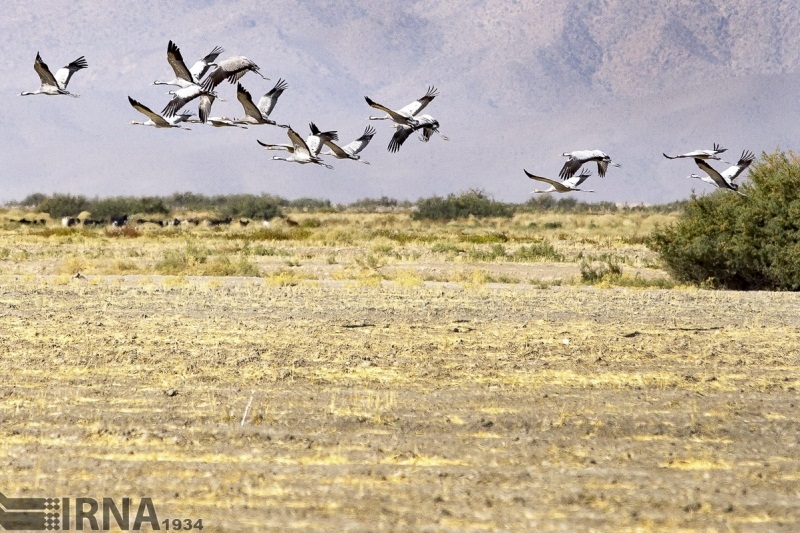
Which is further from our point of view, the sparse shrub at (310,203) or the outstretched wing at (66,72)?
the sparse shrub at (310,203)

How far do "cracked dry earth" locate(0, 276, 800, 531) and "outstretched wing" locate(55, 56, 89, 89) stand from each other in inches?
152

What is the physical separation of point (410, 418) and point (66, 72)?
937 centimetres

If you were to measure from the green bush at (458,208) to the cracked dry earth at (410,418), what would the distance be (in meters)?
71.6

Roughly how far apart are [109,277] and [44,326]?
1420 cm

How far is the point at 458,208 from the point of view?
315 ft

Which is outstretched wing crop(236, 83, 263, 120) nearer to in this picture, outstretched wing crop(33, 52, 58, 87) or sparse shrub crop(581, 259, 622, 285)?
outstretched wing crop(33, 52, 58, 87)

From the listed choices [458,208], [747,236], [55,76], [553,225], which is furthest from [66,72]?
[458,208]

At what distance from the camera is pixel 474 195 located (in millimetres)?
100000

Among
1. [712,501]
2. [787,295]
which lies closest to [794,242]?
[787,295]

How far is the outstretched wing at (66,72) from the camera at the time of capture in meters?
18.2

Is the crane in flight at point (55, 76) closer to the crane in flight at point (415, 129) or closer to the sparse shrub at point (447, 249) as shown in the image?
the crane in flight at point (415, 129)

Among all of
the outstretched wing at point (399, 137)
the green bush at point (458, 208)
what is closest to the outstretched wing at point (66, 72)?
the outstretched wing at point (399, 137)

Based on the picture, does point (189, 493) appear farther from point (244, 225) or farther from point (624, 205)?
point (624, 205)

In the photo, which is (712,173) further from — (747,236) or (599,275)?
(599,275)
